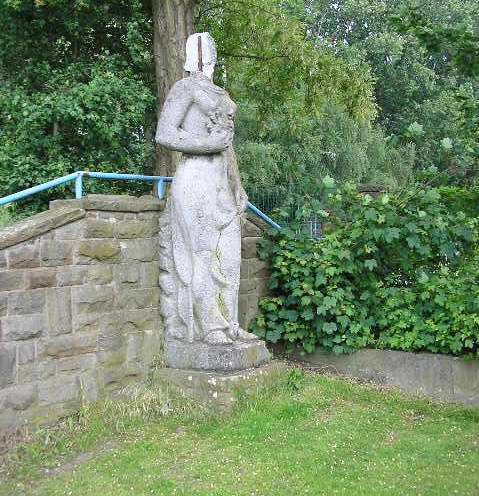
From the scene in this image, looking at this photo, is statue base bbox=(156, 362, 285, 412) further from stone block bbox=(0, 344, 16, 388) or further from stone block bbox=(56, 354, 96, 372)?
stone block bbox=(0, 344, 16, 388)

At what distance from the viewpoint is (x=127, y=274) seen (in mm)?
6016

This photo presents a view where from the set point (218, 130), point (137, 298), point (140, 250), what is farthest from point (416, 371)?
point (218, 130)

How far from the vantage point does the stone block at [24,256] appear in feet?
16.7

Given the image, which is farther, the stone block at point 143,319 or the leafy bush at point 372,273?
the leafy bush at point 372,273

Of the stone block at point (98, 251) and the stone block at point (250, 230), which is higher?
the stone block at point (250, 230)

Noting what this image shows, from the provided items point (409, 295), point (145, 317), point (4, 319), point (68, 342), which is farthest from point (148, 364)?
point (409, 295)

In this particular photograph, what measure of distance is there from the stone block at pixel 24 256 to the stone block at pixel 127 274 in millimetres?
816

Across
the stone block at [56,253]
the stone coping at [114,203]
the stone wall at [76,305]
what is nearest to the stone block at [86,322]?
the stone wall at [76,305]

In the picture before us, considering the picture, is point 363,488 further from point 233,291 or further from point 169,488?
point 233,291

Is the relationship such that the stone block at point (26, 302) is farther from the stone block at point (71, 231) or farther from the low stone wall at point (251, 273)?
the low stone wall at point (251, 273)

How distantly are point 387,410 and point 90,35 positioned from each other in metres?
6.77

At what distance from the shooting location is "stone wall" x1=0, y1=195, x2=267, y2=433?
512cm

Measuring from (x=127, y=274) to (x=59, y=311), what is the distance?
30.9 inches

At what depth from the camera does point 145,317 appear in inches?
243
